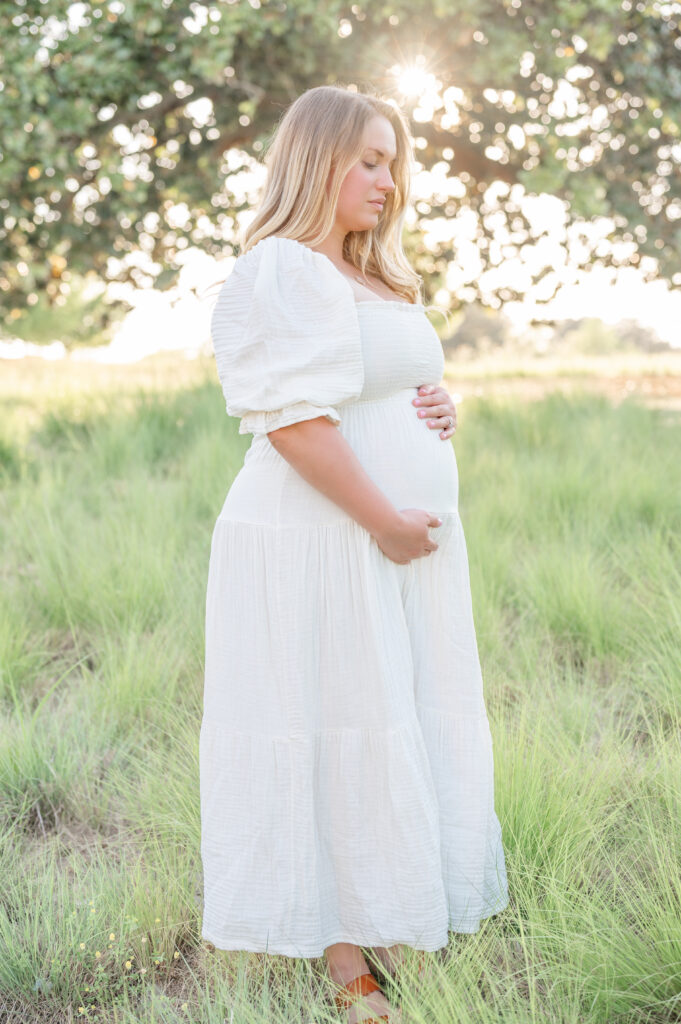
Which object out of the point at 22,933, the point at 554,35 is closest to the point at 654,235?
the point at 554,35

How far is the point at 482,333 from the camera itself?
43969 mm

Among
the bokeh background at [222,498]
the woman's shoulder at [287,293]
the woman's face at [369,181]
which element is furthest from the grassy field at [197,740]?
the woman's face at [369,181]

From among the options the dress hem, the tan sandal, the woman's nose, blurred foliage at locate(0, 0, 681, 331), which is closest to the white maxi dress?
the dress hem

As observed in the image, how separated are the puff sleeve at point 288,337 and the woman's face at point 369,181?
0.18 meters

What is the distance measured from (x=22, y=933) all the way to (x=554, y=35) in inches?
223

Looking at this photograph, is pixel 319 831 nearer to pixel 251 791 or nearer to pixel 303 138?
pixel 251 791

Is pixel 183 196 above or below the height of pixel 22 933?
above

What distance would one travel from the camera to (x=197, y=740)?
279 cm

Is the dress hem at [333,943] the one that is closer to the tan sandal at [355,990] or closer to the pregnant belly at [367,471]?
the tan sandal at [355,990]

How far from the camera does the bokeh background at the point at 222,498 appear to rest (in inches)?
81.4

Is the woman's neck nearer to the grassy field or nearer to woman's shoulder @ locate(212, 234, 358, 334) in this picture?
woman's shoulder @ locate(212, 234, 358, 334)

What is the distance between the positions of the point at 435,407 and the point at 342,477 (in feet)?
1.19

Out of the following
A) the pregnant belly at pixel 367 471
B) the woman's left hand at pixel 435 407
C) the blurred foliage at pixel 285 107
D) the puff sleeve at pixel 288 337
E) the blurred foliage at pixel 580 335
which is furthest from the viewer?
the blurred foliage at pixel 580 335

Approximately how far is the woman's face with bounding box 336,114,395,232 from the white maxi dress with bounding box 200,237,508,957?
6.3 inches
